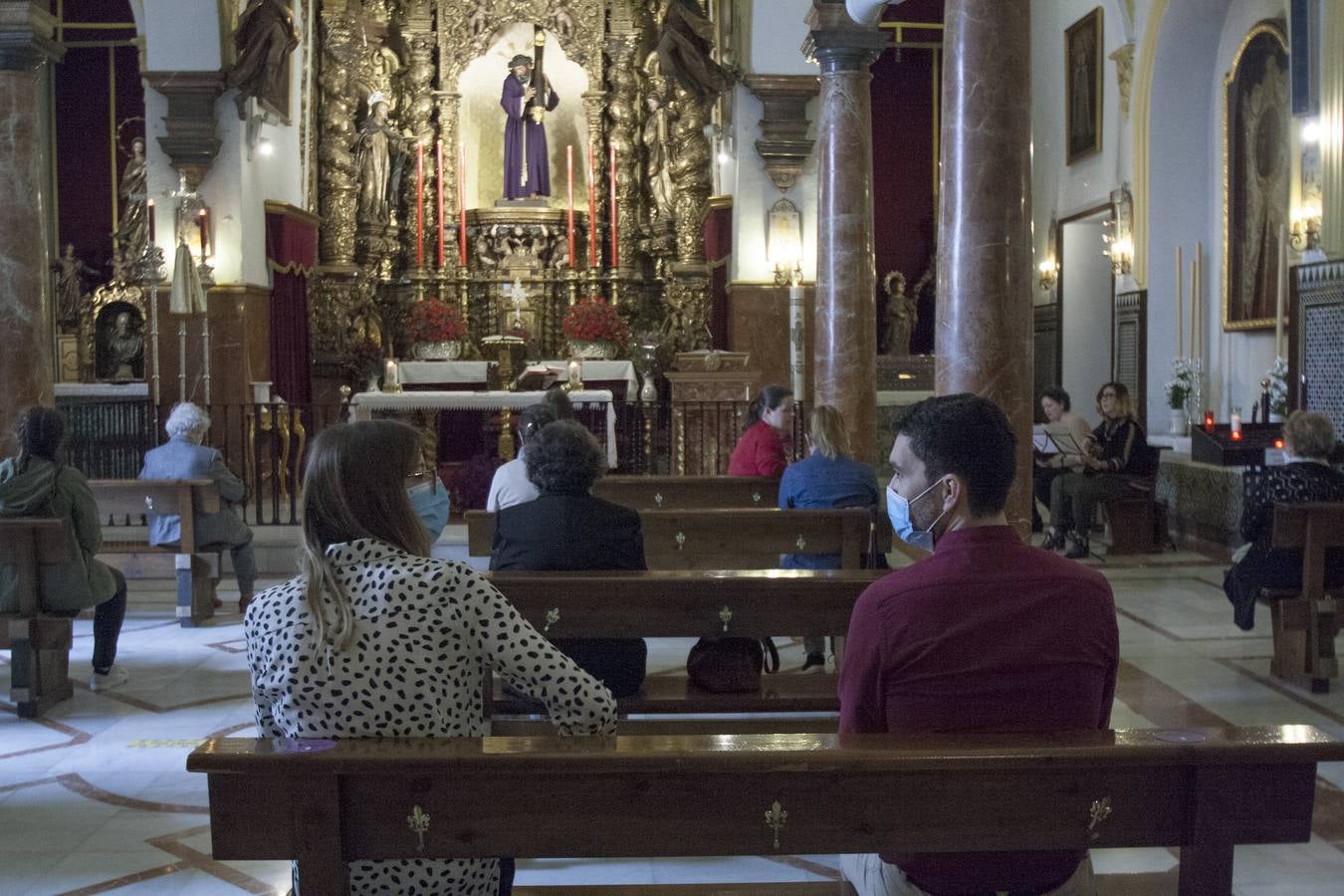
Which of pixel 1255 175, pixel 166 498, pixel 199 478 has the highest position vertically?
pixel 1255 175

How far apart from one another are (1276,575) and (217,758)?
5739 millimetres

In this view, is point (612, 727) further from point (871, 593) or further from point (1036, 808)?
point (1036, 808)

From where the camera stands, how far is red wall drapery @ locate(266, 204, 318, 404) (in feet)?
49.6

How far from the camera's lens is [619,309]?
18.3 metres

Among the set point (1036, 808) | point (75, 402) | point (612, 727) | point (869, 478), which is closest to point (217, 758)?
point (612, 727)

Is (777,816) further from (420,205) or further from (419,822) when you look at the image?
(420,205)

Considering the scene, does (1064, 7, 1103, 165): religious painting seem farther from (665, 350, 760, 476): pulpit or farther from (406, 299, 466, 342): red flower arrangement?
(406, 299, 466, 342): red flower arrangement

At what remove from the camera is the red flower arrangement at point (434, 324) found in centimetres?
1670

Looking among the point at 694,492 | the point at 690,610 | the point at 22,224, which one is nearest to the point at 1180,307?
the point at 694,492

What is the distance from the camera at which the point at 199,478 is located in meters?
8.73

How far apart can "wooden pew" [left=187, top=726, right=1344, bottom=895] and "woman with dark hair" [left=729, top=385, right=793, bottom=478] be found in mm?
5670

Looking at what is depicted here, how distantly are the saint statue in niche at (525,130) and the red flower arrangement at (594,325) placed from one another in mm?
2427

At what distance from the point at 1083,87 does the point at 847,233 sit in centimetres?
742

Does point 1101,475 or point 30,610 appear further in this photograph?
point 1101,475
